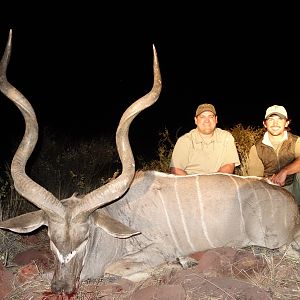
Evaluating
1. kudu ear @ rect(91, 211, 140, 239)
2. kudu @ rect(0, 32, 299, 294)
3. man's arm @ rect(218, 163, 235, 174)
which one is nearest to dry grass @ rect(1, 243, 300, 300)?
kudu @ rect(0, 32, 299, 294)

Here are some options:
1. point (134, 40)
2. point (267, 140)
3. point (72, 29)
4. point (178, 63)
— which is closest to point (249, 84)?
point (178, 63)

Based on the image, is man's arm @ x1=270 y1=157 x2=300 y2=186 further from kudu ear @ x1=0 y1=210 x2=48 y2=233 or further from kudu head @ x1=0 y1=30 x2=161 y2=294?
kudu ear @ x1=0 y1=210 x2=48 y2=233

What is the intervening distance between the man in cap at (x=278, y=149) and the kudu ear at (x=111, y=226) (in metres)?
1.59

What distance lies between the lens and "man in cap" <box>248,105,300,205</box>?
4199 millimetres

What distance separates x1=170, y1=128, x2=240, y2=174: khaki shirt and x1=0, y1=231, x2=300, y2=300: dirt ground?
1.08m

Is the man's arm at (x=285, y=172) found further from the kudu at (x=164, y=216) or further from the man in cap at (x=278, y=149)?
the kudu at (x=164, y=216)

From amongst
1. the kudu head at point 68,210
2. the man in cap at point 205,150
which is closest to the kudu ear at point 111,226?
the kudu head at point 68,210

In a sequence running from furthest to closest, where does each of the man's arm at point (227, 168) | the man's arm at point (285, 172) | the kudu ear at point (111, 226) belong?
the man's arm at point (227, 168)
the man's arm at point (285, 172)
the kudu ear at point (111, 226)

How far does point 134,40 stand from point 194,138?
22214mm

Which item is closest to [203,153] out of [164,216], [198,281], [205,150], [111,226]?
[205,150]

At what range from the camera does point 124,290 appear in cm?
287

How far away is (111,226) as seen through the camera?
2.99 metres

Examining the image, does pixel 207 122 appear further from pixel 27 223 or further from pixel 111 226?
pixel 27 223

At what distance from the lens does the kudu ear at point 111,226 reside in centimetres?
294
